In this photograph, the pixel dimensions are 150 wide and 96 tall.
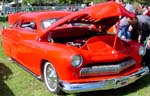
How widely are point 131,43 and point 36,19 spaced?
2106mm

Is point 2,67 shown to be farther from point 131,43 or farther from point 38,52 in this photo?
point 131,43

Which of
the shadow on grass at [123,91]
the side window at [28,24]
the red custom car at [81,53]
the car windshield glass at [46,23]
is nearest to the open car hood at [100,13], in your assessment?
the red custom car at [81,53]

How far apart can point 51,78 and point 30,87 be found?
0.74 metres

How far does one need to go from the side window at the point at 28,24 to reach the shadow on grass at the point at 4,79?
1083 millimetres

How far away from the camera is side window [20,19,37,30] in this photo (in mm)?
7883

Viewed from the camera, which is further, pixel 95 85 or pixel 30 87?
pixel 30 87

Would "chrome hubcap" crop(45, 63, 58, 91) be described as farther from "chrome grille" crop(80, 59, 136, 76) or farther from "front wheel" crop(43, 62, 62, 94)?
"chrome grille" crop(80, 59, 136, 76)

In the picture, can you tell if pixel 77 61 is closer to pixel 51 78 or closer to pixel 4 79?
pixel 51 78

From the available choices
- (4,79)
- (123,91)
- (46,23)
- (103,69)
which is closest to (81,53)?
(103,69)

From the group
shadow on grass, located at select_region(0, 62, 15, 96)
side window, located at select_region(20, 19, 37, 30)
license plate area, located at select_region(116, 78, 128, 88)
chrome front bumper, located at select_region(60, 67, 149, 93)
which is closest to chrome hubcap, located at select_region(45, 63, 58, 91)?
chrome front bumper, located at select_region(60, 67, 149, 93)

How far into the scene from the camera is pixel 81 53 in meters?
6.08

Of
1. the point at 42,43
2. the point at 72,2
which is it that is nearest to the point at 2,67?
the point at 42,43

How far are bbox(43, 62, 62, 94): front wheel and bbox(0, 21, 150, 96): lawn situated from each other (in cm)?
15

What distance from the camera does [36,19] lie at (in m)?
7.76
